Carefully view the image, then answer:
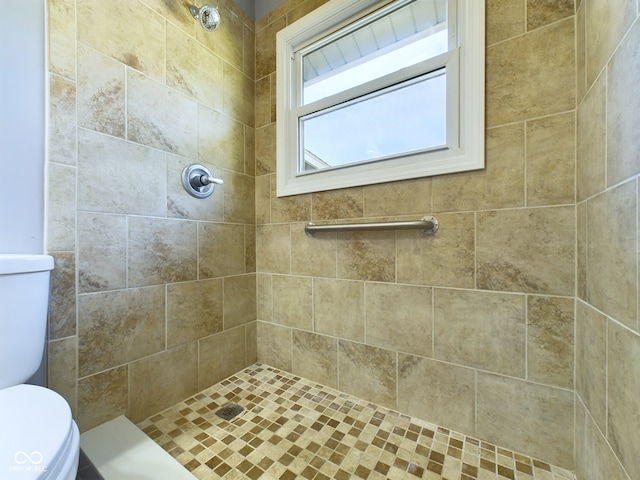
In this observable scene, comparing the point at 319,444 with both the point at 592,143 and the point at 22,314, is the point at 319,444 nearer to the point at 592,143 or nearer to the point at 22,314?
the point at 22,314

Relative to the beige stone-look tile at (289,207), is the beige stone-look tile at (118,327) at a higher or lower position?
lower

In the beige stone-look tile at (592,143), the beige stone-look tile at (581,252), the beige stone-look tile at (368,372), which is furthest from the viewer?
the beige stone-look tile at (368,372)

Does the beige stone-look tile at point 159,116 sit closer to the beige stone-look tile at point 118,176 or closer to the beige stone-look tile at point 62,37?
the beige stone-look tile at point 118,176

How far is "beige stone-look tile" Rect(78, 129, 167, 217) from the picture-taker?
959 mm

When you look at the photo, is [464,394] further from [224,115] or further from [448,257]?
[224,115]

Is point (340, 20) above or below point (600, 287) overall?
above

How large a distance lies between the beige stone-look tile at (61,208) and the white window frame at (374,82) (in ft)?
2.78

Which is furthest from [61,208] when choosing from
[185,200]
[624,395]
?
[624,395]

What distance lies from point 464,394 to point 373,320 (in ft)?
1.39

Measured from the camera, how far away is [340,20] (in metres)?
1.35

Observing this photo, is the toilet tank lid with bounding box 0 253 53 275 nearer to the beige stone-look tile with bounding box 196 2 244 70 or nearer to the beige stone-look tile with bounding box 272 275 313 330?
the beige stone-look tile with bounding box 272 275 313 330

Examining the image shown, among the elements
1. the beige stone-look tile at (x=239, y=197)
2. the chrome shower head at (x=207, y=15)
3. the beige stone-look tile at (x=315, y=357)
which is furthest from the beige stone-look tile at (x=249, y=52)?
the beige stone-look tile at (x=315, y=357)

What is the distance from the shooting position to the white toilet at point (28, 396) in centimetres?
48

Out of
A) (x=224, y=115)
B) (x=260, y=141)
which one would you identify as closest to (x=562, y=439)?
(x=260, y=141)
